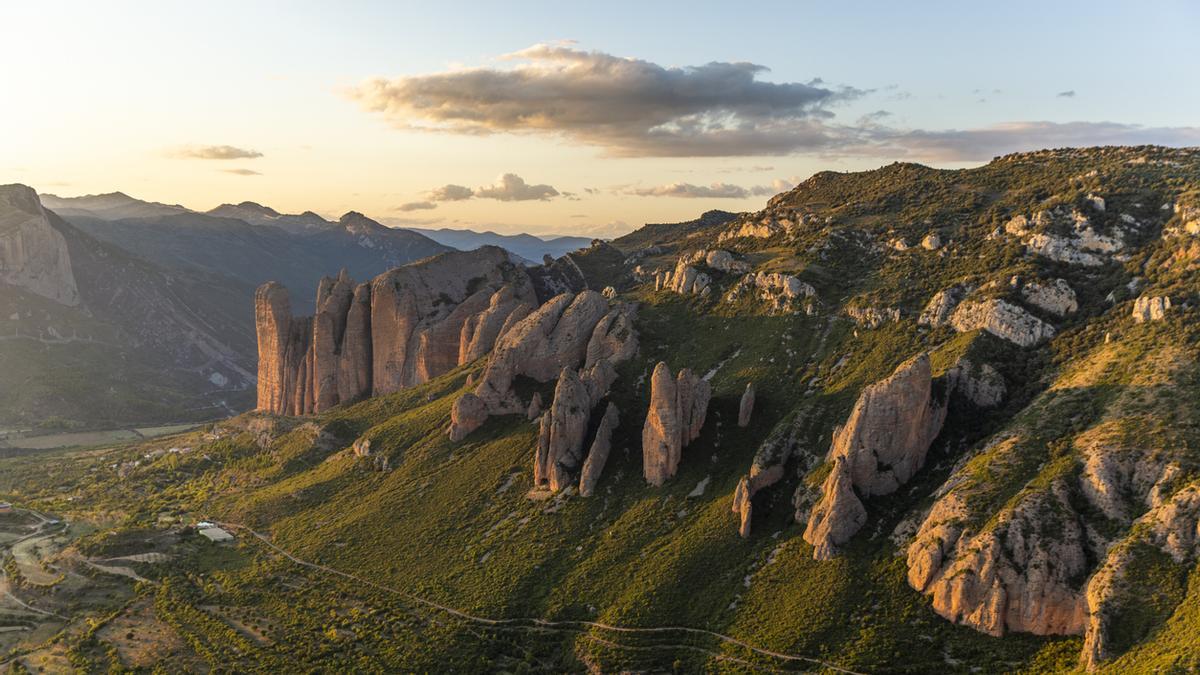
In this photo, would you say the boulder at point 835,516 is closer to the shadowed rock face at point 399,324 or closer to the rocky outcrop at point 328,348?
the shadowed rock face at point 399,324

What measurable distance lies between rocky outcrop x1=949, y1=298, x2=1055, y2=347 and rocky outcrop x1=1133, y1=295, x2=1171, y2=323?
1023 cm

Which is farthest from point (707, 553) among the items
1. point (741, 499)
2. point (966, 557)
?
point (966, 557)

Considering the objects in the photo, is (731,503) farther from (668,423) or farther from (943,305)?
(943,305)

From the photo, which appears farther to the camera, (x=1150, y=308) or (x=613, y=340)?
(x=613, y=340)

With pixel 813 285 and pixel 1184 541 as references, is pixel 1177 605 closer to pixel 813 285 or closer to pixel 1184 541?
pixel 1184 541

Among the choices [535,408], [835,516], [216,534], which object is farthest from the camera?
[535,408]

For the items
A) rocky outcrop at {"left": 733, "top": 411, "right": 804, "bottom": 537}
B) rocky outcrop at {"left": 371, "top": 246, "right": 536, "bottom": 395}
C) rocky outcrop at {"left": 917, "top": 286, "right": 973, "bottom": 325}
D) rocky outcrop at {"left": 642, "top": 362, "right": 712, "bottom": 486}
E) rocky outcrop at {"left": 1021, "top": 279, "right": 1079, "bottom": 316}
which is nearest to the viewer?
rocky outcrop at {"left": 733, "top": 411, "right": 804, "bottom": 537}

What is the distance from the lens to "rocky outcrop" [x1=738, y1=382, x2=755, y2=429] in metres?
111

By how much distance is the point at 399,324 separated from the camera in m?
177

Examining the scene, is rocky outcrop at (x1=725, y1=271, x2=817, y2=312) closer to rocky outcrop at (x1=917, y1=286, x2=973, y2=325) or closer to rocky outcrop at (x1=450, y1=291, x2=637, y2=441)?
rocky outcrop at (x1=917, y1=286, x2=973, y2=325)

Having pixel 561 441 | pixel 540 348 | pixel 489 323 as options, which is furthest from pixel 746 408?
pixel 489 323

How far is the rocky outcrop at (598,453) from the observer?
111000mm

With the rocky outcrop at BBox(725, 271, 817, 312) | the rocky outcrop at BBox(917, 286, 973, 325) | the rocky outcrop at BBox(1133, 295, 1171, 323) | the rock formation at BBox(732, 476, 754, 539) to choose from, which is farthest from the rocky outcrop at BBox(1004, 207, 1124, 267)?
the rock formation at BBox(732, 476, 754, 539)

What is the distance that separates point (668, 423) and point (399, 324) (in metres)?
93.1
